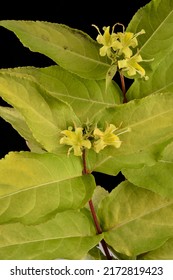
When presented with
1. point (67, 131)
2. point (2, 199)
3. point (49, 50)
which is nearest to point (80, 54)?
point (49, 50)

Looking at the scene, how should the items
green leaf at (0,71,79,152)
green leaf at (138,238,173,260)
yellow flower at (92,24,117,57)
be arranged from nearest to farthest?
green leaf at (0,71,79,152)
yellow flower at (92,24,117,57)
green leaf at (138,238,173,260)

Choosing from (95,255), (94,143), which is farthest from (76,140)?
(95,255)

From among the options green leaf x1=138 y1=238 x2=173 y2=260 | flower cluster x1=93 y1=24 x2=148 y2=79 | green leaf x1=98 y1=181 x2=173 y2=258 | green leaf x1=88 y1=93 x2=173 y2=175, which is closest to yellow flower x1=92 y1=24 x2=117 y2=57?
flower cluster x1=93 y1=24 x2=148 y2=79

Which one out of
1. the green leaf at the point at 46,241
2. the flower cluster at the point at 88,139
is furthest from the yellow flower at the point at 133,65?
the green leaf at the point at 46,241

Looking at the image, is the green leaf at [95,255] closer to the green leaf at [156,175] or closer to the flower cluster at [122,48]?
the green leaf at [156,175]

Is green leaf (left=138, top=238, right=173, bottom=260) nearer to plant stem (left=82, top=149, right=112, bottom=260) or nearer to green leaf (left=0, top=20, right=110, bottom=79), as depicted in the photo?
plant stem (left=82, top=149, right=112, bottom=260)

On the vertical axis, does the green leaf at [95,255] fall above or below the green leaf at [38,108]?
below
